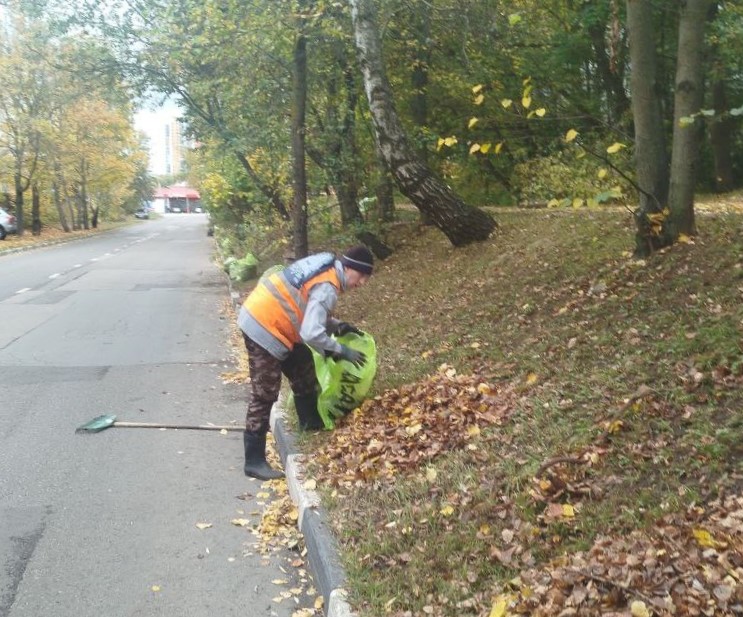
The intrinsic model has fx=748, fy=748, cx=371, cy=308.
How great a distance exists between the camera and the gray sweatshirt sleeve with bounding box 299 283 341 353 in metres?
5.19

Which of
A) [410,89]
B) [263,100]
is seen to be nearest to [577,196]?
[263,100]

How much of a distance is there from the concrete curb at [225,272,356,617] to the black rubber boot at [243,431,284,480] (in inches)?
5.9

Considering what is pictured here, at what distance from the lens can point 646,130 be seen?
7.37 m

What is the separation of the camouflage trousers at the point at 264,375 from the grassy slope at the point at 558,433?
0.48 meters

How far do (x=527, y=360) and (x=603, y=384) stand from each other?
118 centimetres

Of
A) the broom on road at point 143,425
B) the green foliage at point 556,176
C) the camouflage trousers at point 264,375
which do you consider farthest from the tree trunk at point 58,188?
the camouflage trousers at point 264,375

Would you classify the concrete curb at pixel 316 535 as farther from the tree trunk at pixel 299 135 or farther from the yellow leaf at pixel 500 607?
the tree trunk at pixel 299 135

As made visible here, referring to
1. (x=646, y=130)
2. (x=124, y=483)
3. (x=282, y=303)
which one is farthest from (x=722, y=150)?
(x=124, y=483)

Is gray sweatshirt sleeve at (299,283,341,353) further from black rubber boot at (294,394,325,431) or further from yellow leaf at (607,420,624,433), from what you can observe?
yellow leaf at (607,420,624,433)

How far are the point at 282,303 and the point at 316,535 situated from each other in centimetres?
174

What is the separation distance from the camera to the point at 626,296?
6859mm

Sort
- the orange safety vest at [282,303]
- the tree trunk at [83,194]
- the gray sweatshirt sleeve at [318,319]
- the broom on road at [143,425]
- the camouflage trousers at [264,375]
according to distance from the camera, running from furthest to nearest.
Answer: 1. the tree trunk at [83,194]
2. the broom on road at [143,425]
3. the camouflage trousers at [264,375]
4. the orange safety vest at [282,303]
5. the gray sweatshirt sleeve at [318,319]

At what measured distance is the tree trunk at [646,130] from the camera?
7188mm

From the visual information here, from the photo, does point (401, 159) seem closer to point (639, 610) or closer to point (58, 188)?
point (639, 610)
